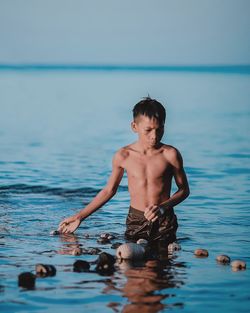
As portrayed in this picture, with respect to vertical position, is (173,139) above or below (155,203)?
above

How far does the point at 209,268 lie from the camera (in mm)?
7957

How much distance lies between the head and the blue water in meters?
1.09

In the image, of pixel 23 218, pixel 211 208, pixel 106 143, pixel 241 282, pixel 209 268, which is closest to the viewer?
pixel 241 282

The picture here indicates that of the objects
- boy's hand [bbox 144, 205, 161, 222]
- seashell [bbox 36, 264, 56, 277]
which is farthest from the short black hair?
seashell [bbox 36, 264, 56, 277]

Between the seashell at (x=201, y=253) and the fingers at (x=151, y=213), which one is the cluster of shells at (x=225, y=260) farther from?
the fingers at (x=151, y=213)

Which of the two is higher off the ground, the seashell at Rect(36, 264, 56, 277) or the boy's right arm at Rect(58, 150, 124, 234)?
the boy's right arm at Rect(58, 150, 124, 234)

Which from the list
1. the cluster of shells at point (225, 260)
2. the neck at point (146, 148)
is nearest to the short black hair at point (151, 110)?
the neck at point (146, 148)

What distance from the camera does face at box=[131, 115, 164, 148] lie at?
8.59m

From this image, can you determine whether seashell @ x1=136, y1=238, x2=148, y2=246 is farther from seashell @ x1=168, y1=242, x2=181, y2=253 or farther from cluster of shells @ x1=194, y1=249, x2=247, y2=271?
cluster of shells @ x1=194, y1=249, x2=247, y2=271

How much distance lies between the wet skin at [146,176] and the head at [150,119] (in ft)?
0.16

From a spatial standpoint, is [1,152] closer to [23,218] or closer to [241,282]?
[23,218]

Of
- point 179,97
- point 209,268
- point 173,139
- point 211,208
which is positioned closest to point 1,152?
point 173,139

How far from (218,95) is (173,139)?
18679 millimetres

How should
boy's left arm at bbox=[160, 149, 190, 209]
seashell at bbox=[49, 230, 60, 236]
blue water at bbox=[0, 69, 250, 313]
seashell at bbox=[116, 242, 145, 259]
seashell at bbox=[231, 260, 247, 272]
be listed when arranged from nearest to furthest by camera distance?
blue water at bbox=[0, 69, 250, 313] → seashell at bbox=[231, 260, 247, 272] → seashell at bbox=[116, 242, 145, 259] → boy's left arm at bbox=[160, 149, 190, 209] → seashell at bbox=[49, 230, 60, 236]
